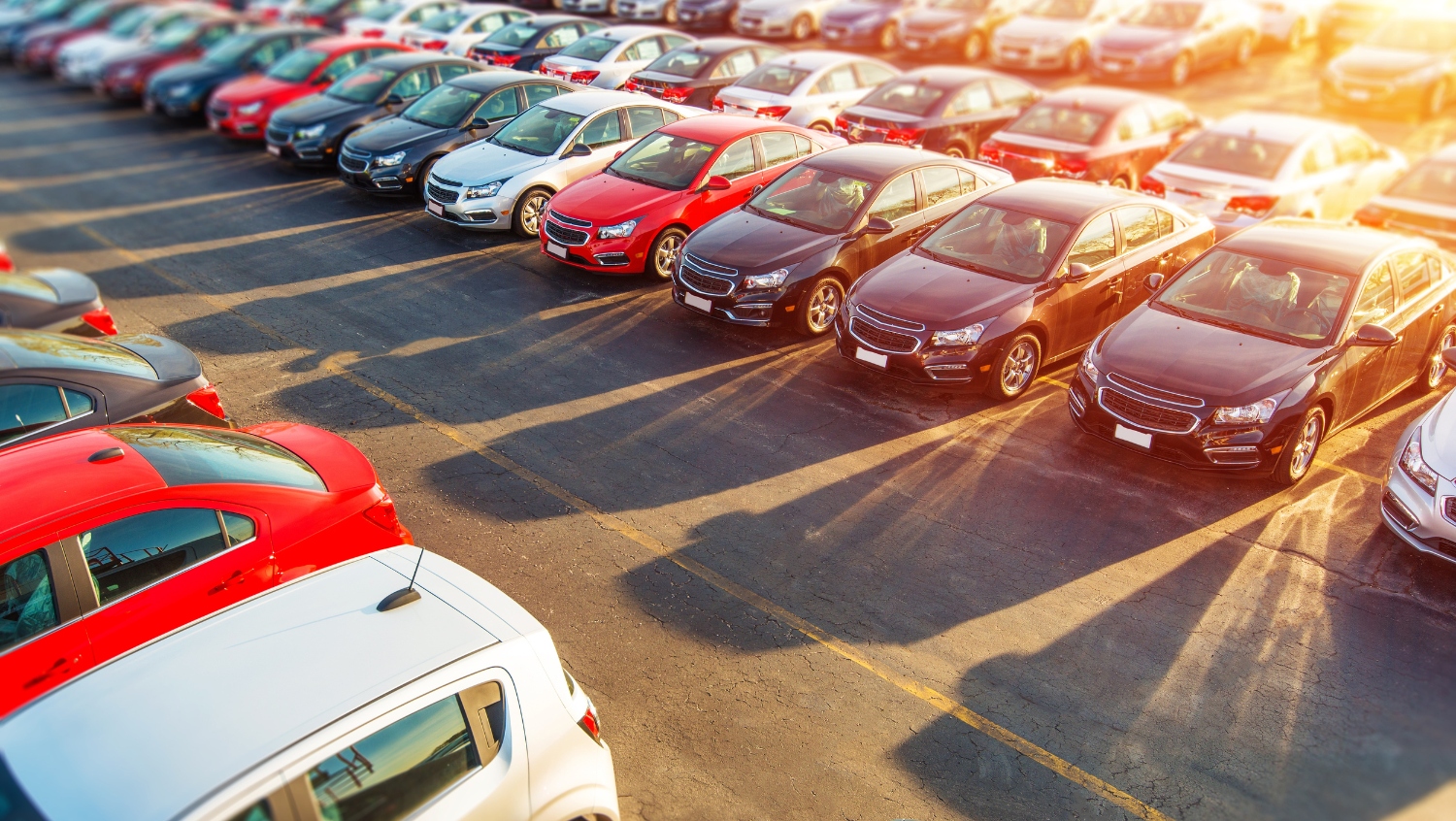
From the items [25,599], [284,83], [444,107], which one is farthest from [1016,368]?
[284,83]

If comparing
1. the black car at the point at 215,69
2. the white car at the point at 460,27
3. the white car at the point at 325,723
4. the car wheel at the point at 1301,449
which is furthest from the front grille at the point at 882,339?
the black car at the point at 215,69

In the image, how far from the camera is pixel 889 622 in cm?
655

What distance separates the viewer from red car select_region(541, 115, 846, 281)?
473 inches

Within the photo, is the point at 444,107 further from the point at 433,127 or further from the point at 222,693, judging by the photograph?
the point at 222,693

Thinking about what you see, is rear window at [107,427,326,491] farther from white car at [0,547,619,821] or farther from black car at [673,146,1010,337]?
black car at [673,146,1010,337]

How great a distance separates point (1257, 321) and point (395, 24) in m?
21.4

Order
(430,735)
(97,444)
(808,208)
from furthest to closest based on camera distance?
(808,208) < (97,444) < (430,735)

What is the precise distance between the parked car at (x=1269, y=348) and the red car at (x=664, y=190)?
541cm

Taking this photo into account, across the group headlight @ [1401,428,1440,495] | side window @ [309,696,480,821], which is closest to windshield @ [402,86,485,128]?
headlight @ [1401,428,1440,495]

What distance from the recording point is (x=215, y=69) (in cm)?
2138

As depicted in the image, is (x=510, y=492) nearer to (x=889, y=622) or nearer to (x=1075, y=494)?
(x=889, y=622)

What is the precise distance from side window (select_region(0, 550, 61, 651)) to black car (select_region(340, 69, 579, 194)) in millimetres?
10998

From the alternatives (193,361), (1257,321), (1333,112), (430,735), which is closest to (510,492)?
(193,361)

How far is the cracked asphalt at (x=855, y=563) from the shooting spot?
5.46m
